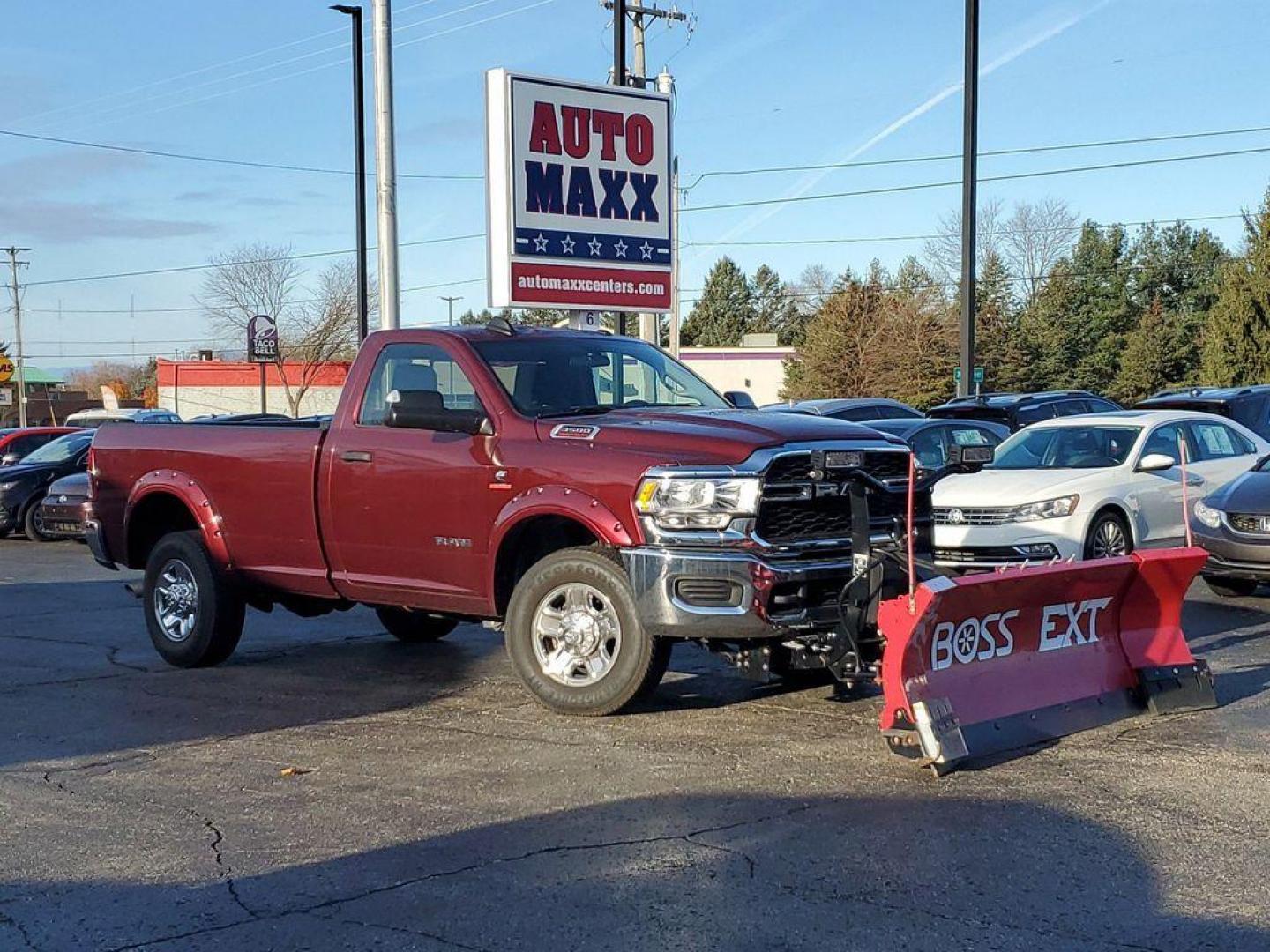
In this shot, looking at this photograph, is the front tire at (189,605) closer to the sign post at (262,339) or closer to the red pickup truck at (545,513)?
the red pickup truck at (545,513)

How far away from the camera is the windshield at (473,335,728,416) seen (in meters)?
8.26

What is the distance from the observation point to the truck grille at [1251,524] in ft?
37.1

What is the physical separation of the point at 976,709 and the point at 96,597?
401 inches

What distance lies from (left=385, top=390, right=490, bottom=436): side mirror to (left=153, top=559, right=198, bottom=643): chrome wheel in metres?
2.40

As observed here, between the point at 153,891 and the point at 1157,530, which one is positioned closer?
the point at 153,891

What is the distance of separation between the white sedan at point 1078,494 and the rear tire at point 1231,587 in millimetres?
600

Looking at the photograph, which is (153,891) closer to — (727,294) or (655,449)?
(655,449)

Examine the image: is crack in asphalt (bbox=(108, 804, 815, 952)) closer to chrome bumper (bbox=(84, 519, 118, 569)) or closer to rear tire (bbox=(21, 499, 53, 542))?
chrome bumper (bbox=(84, 519, 118, 569))

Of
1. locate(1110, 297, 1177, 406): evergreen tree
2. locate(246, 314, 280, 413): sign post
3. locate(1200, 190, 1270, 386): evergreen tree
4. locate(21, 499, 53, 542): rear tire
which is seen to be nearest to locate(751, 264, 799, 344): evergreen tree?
locate(1110, 297, 1177, 406): evergreen tree

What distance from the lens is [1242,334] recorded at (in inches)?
2007

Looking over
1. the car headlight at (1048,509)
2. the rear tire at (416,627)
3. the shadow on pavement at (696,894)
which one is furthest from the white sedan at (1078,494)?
the shadow on pavement at (696,894)

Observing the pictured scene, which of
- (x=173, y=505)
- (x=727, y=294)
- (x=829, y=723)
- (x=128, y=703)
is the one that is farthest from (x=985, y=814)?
(x=727, y=294)

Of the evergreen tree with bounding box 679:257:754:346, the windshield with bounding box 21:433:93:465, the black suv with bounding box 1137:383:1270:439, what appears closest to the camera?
the black suv with bounding box 1137:383:1270:439

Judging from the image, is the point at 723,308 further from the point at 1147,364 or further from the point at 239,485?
the point at 239,485
